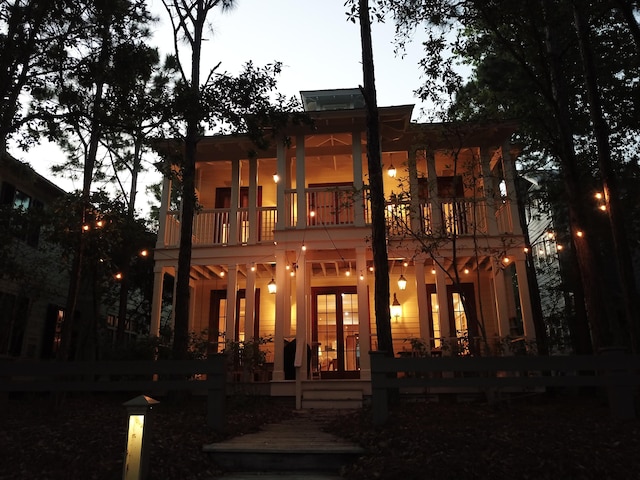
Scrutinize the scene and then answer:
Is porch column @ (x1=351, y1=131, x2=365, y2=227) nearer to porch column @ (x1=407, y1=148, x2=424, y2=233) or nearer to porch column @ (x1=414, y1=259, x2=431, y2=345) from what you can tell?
porch column @ (x1=407, y1=148, x2=424, y2=233)

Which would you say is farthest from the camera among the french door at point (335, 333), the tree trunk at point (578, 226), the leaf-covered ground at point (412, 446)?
the french door at point (335, 333)

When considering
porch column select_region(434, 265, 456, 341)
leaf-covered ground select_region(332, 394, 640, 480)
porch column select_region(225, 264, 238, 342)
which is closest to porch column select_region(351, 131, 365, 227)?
porch column select_region(434, 265, 456, 341)

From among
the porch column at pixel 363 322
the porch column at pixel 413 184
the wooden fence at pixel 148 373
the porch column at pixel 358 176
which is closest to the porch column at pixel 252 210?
the porch column at pixel 358 176

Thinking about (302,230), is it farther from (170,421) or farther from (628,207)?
(628,207)

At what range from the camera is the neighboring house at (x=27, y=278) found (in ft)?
40.8

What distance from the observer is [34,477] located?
4.69m

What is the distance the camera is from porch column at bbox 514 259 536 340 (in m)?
11.0

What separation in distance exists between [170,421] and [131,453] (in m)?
2.41

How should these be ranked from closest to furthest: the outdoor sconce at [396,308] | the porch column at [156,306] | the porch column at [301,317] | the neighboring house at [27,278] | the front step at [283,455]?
the front step at [283,455]
the porch column at [301,317]
the porch column at [156,306]
the neighboring house at [27,278]
the outdoor sconce at [396,308]

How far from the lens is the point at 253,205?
13.0 metres

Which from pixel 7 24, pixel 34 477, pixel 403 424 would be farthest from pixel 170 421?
pixel 7 24

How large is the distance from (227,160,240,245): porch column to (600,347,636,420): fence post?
9092mm

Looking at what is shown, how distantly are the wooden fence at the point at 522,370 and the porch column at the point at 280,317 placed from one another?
5.27 metres

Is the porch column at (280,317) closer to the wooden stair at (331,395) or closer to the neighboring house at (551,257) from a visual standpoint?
the wooden stair at (331,395)
